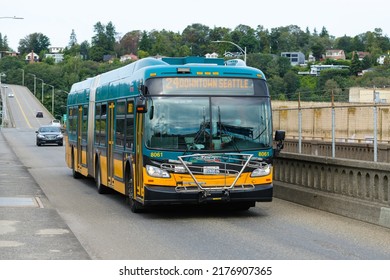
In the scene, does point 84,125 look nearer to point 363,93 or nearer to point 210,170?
point 210,170

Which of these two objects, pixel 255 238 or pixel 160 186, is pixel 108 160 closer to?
pixel 160 186

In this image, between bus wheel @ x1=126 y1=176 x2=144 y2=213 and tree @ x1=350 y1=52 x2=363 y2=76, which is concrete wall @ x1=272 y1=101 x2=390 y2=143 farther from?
tree @ x1=350 y1=52 x2=363 y2=76

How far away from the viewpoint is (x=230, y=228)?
46.6 feet

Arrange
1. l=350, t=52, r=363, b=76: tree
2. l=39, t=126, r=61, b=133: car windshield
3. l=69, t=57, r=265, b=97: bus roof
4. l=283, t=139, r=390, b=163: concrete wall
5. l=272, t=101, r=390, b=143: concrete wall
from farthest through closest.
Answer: l=350, t=52, r=363, b=76: tree, l=39, t=126, r=61, b=133: car windshield, l=283, t=139, r=390, b=163: concrete wall, l=272, t=101, r=390, b=143: concrete wall, l=69, t=57, r=265, b=97: bus roof

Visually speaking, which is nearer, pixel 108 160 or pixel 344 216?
pixel 344 216

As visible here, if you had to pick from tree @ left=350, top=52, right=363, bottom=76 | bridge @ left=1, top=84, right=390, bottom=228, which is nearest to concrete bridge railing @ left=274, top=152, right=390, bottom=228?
bridge @ left=1, top=84, right=390, bottom=228

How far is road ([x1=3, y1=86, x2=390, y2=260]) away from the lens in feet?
36.9

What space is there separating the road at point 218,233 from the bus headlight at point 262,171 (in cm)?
81

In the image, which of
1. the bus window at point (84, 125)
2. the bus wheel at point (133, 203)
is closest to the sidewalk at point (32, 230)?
the bus wheel at point (133, 203)

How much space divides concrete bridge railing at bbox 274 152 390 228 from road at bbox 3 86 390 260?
0.83 ft

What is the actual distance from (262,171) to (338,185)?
1671 mm

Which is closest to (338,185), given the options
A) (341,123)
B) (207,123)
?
(207,123)

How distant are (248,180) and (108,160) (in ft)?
16.2
